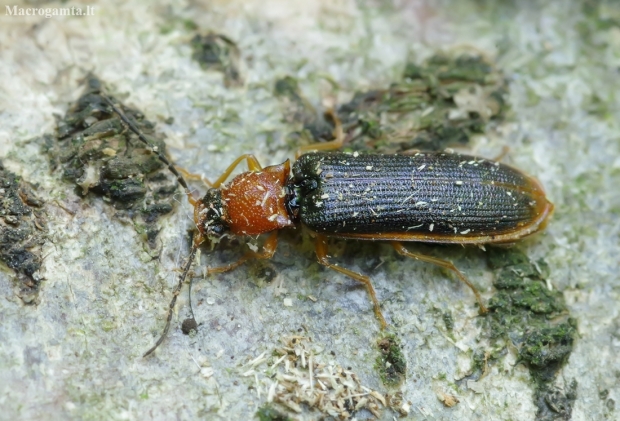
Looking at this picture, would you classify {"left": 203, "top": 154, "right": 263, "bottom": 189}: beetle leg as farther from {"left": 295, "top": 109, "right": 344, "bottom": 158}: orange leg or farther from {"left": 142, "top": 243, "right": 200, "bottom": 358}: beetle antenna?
{"left": 142, "top": 243, "right": 200, "bottom": 358}: beetle antenna

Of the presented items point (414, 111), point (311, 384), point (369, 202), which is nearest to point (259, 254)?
point (369, 202)

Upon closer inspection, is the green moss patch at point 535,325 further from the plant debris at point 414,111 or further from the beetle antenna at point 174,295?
the beetle antenna at point 174,295

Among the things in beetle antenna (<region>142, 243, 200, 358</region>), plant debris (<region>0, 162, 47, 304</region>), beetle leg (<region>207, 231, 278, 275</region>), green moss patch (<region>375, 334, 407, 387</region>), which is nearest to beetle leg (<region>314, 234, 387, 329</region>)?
green moss patch (<region>375, 334, 407, 387</region>)

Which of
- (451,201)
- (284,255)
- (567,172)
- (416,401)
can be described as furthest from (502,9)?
(416,401)

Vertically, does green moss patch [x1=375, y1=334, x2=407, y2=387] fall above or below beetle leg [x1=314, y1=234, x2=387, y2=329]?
below

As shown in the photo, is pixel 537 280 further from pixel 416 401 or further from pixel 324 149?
pixel 324 149

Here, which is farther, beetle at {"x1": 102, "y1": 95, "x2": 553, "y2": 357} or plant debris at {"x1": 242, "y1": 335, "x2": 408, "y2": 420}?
beetle at {"x1": 102, "y1": 95, "x2": 553, "y2": 357}
